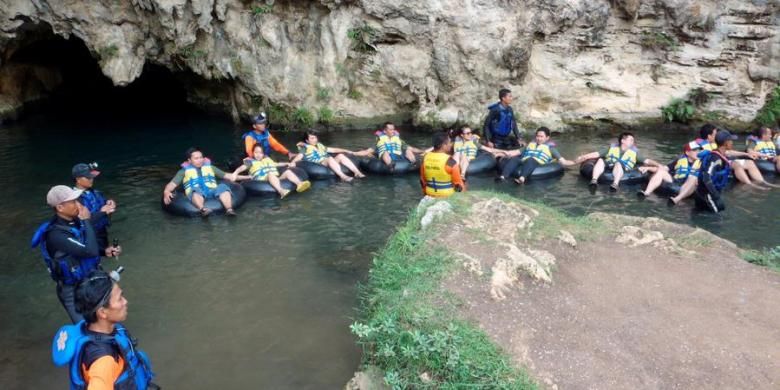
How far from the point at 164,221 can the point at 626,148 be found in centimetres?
859

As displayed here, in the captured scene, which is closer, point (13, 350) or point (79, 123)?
point (13, 350)

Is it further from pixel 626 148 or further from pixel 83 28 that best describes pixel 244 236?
pixel 83 28

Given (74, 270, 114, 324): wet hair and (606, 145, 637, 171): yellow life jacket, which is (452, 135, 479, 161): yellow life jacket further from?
(74, 270, 114, 324): wet hair

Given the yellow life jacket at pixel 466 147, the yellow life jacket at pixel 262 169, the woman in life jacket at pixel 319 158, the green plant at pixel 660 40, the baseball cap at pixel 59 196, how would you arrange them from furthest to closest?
the green plant at pixel 660 40
the yellow life jacket at pixel 466 147
the woman in life jacket at pixel 319 158
the yellow life jacket at pixel 262 169
the baseball cap at pixel 59 196

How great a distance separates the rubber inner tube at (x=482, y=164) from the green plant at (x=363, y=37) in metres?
5.82

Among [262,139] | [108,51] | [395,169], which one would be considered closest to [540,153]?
[395,169]

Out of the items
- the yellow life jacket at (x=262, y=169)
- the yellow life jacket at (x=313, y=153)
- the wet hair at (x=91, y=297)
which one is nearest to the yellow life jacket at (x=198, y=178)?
the yellow life jacket at (x=262, y=169)

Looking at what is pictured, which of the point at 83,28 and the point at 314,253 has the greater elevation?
the point at 83,28

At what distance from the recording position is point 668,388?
3795 millimetres

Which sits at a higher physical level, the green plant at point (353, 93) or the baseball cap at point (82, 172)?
the baseball cap at point (82, 172)

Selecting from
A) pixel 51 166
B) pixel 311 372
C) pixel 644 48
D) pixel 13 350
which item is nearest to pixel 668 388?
pixel 311 372

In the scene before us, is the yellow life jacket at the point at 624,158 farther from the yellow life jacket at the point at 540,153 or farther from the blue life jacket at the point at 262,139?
the blue life jacket at the point at 262,139

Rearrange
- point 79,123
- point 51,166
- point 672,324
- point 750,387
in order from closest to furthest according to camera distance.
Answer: point 750,387
point 672,324
point 51,166
point 79,123

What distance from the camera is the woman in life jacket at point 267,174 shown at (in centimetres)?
1012
